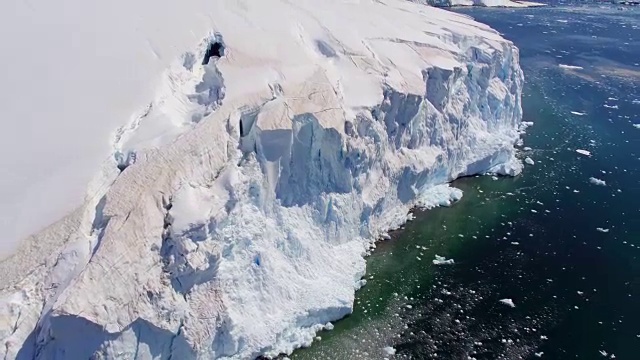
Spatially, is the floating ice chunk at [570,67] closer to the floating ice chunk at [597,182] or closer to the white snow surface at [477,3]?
the floating ice chunk at [597,182]

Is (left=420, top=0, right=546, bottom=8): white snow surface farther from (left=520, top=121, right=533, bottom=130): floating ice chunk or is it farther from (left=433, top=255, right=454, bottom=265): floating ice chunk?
(left=433, top=255, right=454, bottom=265): floating ice chunk

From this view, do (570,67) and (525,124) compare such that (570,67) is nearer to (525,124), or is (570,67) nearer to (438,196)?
(525,124)

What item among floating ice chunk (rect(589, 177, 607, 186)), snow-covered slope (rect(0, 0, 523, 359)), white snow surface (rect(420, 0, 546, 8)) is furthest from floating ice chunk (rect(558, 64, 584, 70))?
white snow surface (rect(420, 0, 546, 8))

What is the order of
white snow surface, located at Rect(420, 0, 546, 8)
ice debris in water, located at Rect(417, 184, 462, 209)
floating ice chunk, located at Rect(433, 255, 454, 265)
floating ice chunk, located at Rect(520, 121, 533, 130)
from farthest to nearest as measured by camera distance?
white snow surface, located at Rect(420, 0, 546, 8) < floating ice chunk, located at Rect(520, 121, 533, 130) < ice debris in water, located at Rect(417, 184, 462, 209) < floating ice chunk, located at Rect(433, 255, 454, 265)

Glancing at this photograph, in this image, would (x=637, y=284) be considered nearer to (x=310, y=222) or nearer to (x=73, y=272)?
(x=310, y=222)

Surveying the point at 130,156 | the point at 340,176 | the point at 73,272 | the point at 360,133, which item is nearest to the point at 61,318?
the point at 73,272

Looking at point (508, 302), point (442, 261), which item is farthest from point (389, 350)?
point (442, 261)
